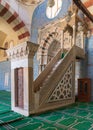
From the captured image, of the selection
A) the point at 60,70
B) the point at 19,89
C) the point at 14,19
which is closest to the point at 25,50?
the point at 19,89

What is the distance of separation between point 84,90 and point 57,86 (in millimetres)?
1447

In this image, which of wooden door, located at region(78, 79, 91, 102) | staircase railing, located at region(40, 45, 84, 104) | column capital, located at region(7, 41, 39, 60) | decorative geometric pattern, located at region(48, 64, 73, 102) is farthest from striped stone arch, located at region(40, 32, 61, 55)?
column capital, located at region(7, 41, 39, 60)

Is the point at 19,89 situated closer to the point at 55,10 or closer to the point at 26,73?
the point at 26,73

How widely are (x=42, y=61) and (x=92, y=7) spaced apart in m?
3.01

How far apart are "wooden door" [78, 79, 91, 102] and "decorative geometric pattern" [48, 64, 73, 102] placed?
74 centimetres

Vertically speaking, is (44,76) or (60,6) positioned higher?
(60,6)

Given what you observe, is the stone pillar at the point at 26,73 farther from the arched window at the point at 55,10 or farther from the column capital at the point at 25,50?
the arched window at the point at 55,10

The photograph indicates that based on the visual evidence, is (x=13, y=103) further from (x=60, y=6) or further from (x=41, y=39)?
(x=60, y=6)

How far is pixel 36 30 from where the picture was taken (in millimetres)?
7535

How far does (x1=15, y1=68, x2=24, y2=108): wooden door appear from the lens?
3.56m

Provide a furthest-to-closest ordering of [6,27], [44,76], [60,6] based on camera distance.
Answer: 1. [6,27]
2. [60,6]
3. [44,76]

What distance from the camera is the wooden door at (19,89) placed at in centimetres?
356

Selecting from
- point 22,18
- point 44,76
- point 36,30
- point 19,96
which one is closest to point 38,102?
point 19,96

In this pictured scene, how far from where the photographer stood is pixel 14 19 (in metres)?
7.58
